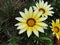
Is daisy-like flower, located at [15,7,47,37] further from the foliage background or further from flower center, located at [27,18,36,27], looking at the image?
the foliage background

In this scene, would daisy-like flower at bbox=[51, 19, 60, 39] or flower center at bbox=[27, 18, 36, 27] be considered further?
daisy-like flower at bbox=[51, 19, 60, 39]

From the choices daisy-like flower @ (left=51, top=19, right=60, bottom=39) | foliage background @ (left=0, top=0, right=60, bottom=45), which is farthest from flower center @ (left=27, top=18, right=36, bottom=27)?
daisy-like flower @ (left=51, top=19, right=60, bottom=39)

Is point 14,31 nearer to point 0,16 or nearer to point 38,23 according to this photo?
point 0,16

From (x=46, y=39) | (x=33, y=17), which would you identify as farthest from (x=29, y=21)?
(x=46, y=39)

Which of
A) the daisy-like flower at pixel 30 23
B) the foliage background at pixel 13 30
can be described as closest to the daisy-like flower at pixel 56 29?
the foliage background at pixel 13 30

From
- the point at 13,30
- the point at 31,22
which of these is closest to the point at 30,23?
the point at 31,22

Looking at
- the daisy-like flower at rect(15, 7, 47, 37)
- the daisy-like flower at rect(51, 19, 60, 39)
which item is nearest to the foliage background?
the daisy-like flower at rect(51, 19, 60, 39)

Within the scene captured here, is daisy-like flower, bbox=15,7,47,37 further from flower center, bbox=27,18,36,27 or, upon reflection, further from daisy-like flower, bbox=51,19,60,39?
daisy-like flower, bbox=51,19,60,39

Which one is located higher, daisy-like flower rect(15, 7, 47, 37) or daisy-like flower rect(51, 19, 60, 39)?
daisy-like flower rect(15, 7, 47, 37)
